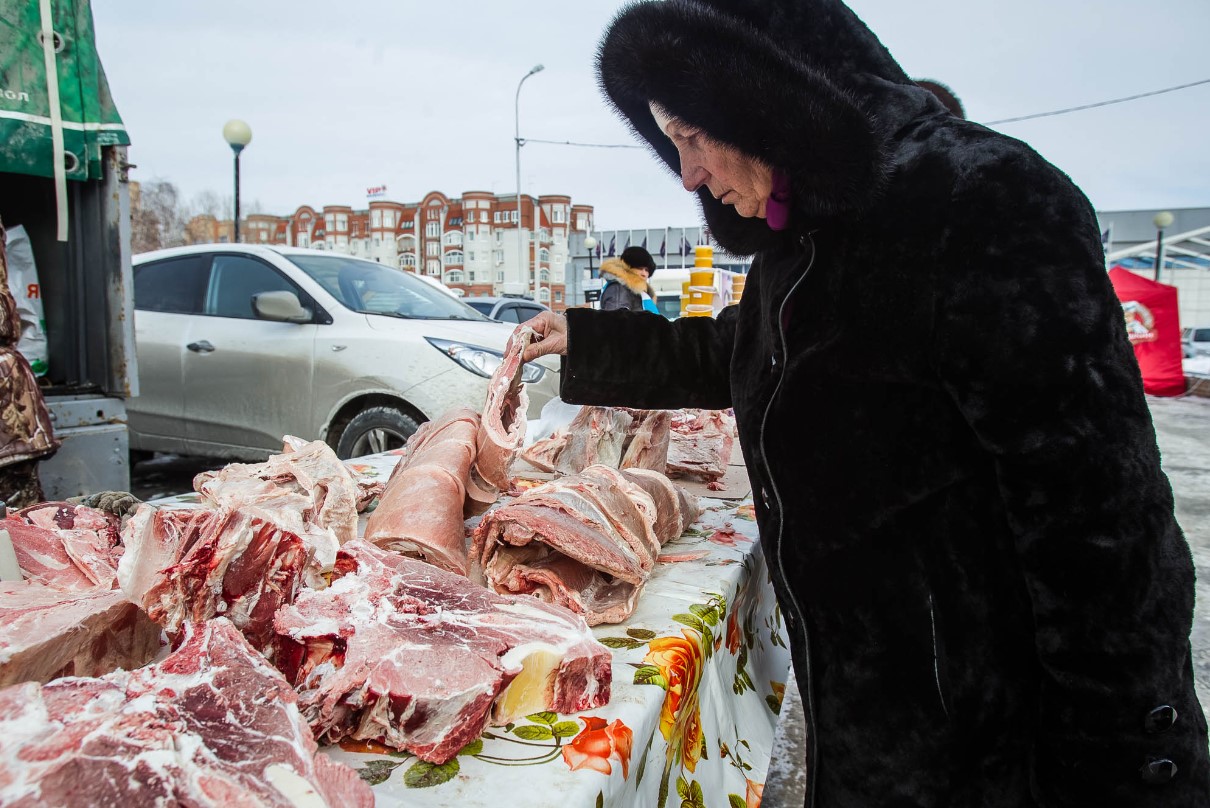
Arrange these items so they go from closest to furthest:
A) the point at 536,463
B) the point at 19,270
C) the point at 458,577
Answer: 1. the point at 458,577
2. the point at 536,463
3. the point at 19,270

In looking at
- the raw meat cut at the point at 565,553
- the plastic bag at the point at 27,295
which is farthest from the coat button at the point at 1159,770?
the plastic bag at the point at 27,295

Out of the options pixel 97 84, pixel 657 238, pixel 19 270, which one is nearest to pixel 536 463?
pixel 97 84

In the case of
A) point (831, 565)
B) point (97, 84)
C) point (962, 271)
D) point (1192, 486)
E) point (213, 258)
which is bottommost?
point (1192, 486)

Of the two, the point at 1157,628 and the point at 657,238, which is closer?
the point at 1157,628

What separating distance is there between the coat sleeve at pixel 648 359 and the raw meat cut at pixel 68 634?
3.75ft

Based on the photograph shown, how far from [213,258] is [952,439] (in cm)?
610

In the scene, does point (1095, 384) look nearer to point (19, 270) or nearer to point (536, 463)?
point (536, 463)

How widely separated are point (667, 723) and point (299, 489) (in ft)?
4.40

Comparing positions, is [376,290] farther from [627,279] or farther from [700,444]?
[627,279]

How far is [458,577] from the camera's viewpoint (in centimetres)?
154

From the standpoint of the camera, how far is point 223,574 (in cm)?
131

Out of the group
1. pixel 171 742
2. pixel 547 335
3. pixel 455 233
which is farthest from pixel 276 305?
pixel 455 233

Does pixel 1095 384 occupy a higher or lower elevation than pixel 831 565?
higher

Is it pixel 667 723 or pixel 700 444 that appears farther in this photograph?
pixel 700 444
